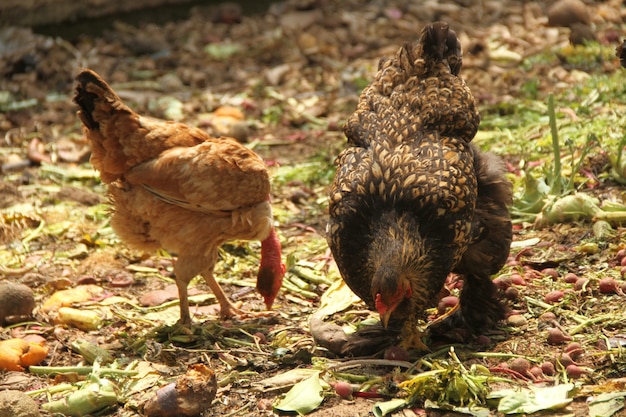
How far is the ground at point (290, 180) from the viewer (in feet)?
14.4

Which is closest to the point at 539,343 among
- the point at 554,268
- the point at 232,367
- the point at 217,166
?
the point at 554,268

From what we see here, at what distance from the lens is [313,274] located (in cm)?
566

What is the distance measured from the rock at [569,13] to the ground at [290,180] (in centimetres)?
11

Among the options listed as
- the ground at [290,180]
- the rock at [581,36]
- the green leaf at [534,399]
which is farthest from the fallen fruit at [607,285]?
the rock at [581,36]

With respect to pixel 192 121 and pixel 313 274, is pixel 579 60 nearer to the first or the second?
pixel 192 121

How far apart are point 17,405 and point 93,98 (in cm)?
199

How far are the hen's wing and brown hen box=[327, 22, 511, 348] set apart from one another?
0.69 metres

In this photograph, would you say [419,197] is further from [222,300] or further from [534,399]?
[222,300]

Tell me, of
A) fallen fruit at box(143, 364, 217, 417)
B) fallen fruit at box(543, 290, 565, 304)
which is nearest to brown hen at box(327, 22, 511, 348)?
fallen fruit at box(543, 290, 565, 304)

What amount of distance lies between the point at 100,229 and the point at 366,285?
9.62ft

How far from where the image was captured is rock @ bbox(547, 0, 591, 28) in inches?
382

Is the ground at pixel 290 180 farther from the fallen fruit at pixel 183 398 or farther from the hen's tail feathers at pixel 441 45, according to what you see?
the hen's tail feathers at pixel 441 45

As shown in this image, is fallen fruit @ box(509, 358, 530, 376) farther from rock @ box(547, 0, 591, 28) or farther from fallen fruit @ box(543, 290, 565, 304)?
rock @ box(547, 0, 591, 28)

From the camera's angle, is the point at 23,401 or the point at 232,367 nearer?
the point at 23,401
